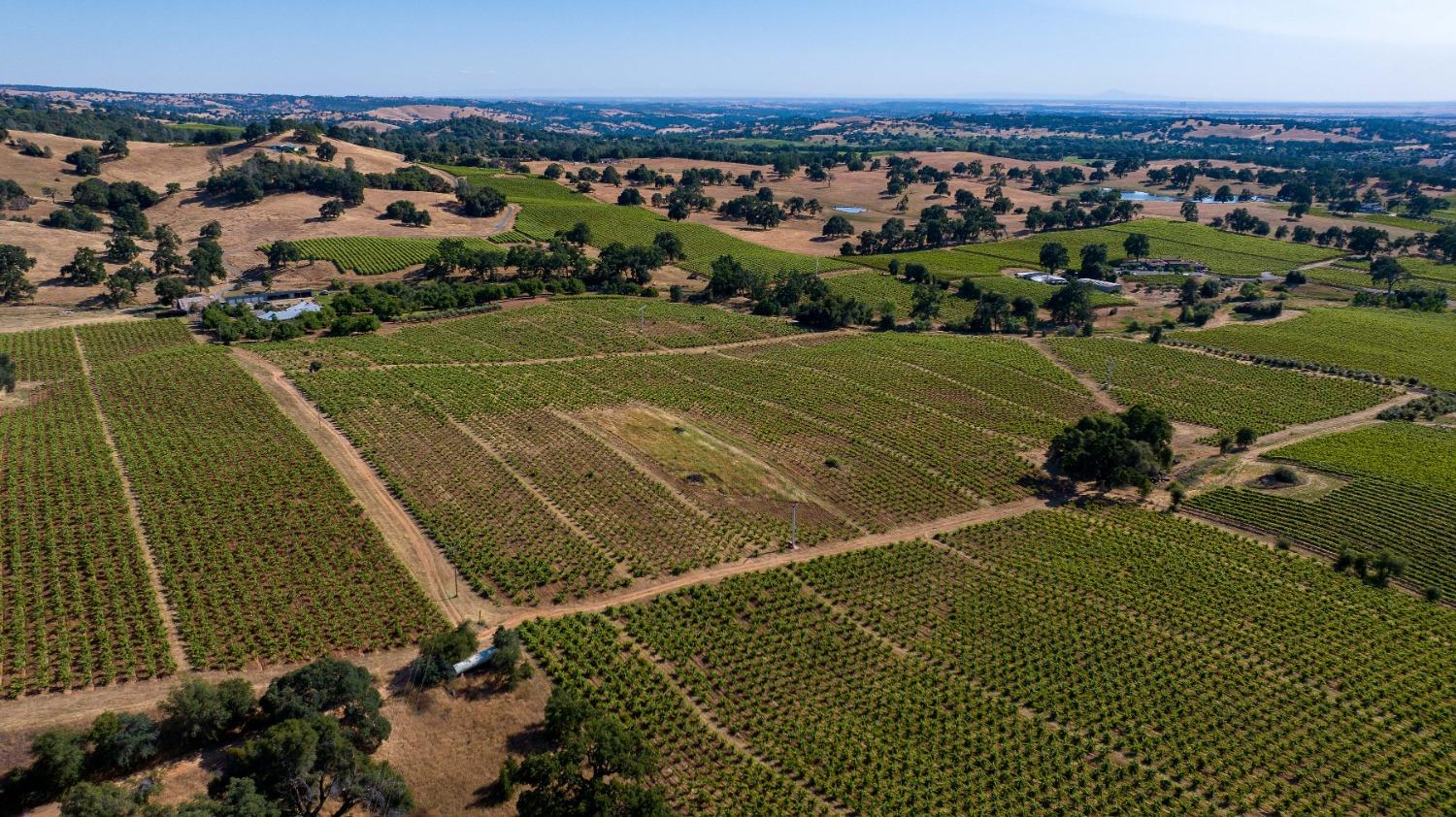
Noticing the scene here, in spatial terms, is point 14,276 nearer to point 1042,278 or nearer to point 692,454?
point 692,454

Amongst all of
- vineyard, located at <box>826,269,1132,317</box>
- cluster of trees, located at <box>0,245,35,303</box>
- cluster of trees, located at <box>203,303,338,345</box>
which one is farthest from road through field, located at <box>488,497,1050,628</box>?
cluster of trees, located at <box>0,245,35,303</box>

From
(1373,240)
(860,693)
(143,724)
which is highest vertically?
(1373,240)

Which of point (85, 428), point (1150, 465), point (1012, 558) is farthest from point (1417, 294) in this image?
point (85, 428)

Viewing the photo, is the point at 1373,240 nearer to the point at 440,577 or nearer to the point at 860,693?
the point at 860,693

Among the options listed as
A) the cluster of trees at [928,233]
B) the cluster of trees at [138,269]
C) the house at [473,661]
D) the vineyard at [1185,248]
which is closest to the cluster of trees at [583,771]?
the house at [473,661]

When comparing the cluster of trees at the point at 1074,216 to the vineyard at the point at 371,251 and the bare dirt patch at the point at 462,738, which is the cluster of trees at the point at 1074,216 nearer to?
the vineyard at the point at 371,251

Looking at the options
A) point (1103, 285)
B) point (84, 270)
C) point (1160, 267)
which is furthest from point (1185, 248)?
point (84, 270)

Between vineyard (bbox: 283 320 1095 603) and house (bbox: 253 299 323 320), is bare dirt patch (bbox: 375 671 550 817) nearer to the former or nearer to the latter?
vineyard (bbox: 283 320 1095 603)
